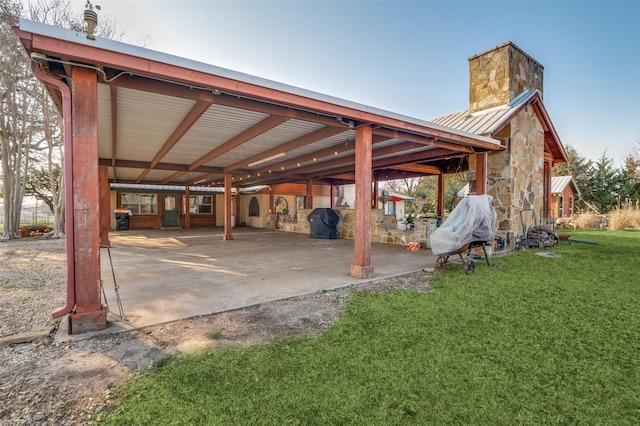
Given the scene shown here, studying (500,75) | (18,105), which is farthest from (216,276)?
(18,105)

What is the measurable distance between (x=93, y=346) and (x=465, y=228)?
5.45 meters

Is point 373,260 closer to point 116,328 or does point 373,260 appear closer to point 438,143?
point 438,143

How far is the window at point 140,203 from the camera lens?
16922 millimetres

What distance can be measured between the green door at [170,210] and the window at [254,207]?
15.4 feet

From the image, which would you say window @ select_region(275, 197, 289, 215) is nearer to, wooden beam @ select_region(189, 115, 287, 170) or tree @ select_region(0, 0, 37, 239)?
wooden beam @ select_region(189, 115, 287, 170)

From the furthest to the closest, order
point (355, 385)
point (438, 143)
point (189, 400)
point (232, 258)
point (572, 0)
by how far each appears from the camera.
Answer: point (572, 0)
point (232, 258)
point (438, 143)
point (355, 385)
point (189, 400)

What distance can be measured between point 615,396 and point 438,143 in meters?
5.47

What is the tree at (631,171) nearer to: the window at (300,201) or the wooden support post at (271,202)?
the window at (300,201)

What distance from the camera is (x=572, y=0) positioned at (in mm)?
8523

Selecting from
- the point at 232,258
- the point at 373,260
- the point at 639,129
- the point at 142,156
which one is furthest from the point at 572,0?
the point at 639,129

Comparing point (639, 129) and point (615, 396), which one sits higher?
point (639, 129)

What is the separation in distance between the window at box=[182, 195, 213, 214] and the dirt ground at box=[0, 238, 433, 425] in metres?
14.6

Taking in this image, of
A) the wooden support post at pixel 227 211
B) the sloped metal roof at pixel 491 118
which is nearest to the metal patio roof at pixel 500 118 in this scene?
the sloped metal roof at pixel 491 118

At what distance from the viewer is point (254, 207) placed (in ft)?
64.0
